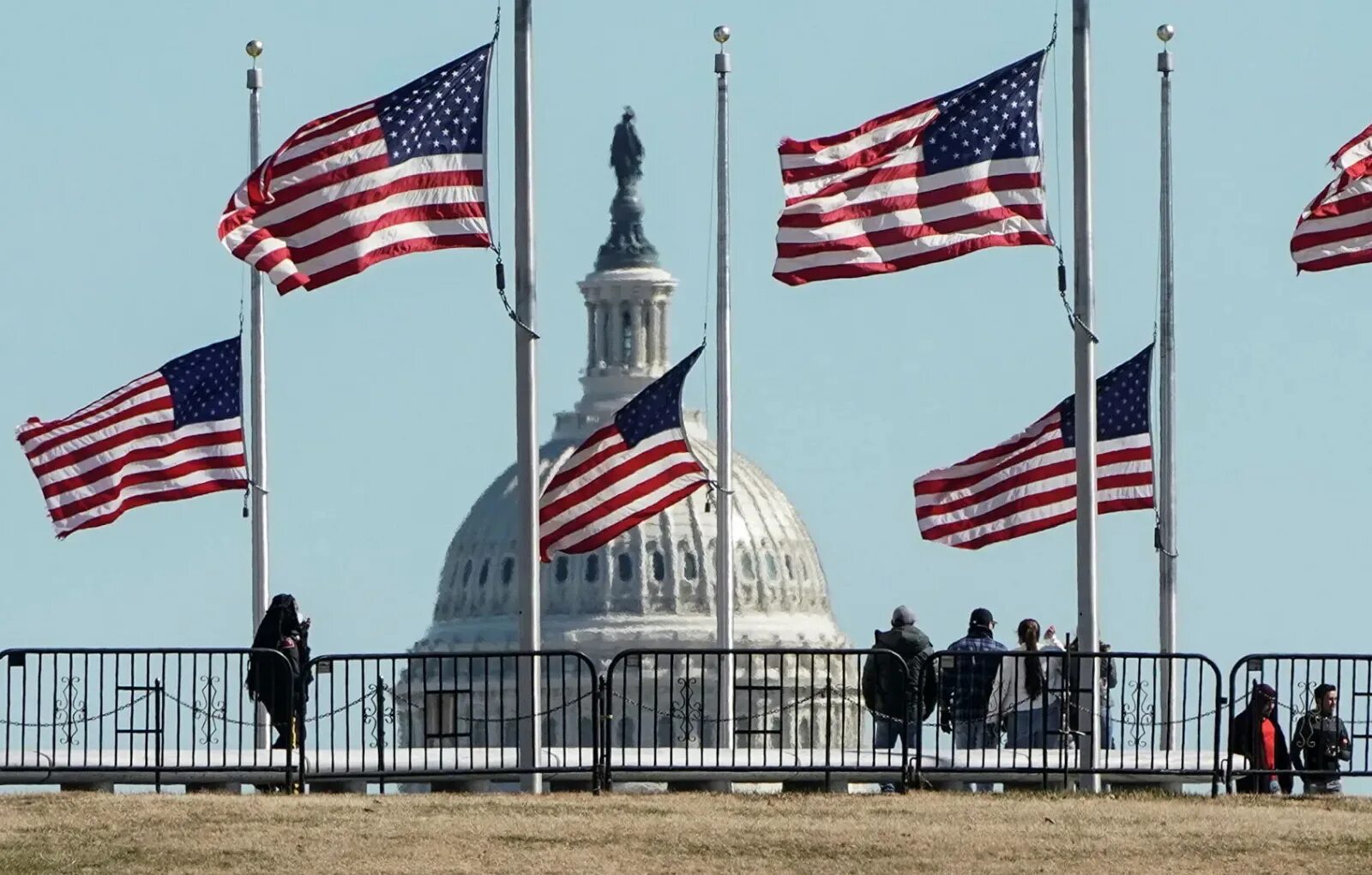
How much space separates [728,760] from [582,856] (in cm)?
640

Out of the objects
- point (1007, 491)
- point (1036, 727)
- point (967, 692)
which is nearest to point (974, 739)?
point (967, 692)

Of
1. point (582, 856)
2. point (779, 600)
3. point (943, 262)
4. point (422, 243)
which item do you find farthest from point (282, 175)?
point (779, 600)

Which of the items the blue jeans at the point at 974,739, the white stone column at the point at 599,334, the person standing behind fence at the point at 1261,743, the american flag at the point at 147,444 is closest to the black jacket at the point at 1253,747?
the person standing behind fence at the point at 1261,743

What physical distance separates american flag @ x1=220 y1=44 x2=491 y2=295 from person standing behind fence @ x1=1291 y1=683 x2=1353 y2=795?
22.4ft

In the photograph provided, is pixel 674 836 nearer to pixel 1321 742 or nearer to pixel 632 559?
pixel 1321 742

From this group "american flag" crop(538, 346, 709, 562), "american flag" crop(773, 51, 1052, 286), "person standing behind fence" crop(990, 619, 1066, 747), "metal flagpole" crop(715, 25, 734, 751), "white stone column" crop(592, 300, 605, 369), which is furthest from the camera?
"white stone column" crop(592, 300, 605, 369)

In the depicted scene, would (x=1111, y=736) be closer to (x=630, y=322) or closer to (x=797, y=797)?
(x=797, y=797)

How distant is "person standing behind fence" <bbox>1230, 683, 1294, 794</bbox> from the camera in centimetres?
2833

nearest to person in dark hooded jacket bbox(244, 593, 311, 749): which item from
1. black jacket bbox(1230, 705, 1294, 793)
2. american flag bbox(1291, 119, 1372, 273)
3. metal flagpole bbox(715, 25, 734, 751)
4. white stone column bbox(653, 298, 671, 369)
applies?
black jacket bbox(1230, 705, 1294, 793)

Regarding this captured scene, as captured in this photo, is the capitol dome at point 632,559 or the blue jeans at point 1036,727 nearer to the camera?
the blue jeans at point 1036,727

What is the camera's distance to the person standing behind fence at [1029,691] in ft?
95.2

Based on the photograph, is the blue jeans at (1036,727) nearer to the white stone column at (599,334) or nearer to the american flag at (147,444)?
the american flag at (147,444)

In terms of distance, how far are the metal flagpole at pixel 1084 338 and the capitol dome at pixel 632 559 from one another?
440 ft

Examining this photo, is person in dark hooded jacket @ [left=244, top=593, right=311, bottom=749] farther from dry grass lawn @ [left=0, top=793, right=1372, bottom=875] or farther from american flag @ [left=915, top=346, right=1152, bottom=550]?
american flag @ [left=915, top=346, right=1152, bottom=550]
